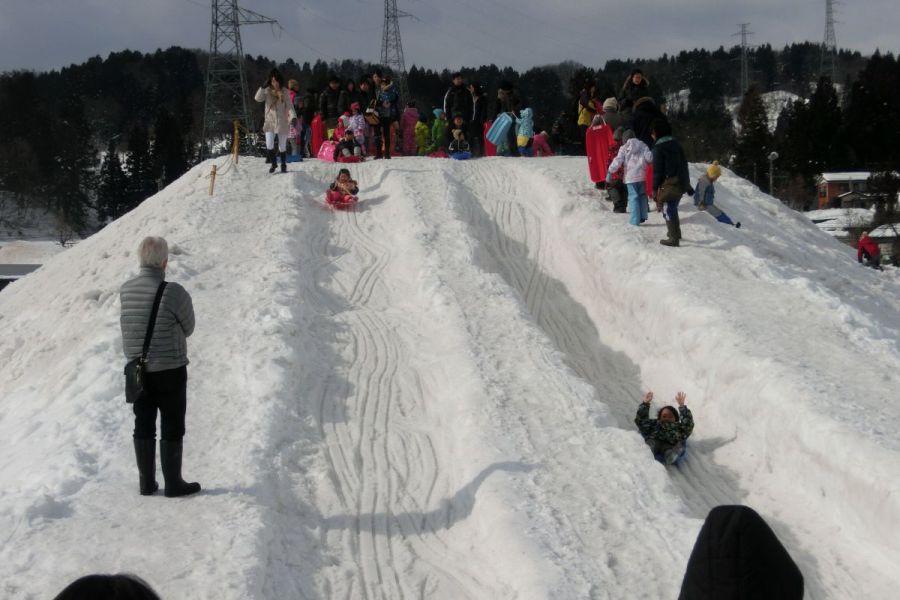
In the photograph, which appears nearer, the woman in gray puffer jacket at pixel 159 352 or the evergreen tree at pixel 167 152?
the woman in gray puffer jacket at pixel 159 352

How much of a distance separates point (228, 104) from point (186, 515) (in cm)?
7919

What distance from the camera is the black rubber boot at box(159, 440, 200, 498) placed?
19.4 feet

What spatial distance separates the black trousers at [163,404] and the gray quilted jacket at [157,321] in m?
0.08

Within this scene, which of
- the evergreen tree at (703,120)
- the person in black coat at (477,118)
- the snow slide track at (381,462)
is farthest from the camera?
the evergreen tree at (703,120)

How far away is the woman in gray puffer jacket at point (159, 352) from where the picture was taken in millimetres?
5781

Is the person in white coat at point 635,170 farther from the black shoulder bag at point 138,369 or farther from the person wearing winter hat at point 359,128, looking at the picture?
the black shoulder bag at point 138,369

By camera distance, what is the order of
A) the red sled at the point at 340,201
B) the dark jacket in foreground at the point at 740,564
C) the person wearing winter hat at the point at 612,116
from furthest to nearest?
the person wearing winter hat at the point at 612,116 < the red sled at the point at 340,201 < the dark jacket in foreground at the point at 740,564

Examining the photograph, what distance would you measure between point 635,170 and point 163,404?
30.3ft

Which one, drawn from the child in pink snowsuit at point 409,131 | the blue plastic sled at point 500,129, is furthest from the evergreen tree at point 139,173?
the blue plastic sled at point 500,129

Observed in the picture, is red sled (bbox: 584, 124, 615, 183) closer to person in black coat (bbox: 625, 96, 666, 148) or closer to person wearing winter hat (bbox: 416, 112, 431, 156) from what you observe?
person in black coat (bbox: 625, 96, 666, 148)

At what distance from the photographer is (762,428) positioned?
7.93 meters

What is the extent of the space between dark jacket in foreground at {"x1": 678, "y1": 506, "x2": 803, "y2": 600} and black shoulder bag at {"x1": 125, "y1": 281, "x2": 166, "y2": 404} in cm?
423

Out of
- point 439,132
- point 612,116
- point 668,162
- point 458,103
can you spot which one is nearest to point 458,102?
point 458,103

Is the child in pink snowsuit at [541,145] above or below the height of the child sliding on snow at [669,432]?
above
